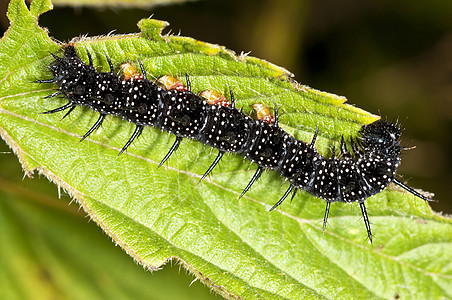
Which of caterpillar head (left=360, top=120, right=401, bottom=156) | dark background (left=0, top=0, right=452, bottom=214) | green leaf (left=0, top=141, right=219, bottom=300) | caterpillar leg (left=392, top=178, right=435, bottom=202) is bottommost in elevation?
green leaf (left=0, top=141, right=219, bottom=300)

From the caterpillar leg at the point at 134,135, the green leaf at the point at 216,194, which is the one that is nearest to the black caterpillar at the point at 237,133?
the caterpillar leg at the point at 134,135

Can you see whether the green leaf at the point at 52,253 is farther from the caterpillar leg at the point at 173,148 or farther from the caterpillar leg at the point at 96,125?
the caterpillar leg at the point at 173,148

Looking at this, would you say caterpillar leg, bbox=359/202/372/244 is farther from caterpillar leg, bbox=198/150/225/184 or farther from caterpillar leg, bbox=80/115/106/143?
caterpillar leg, bbox=80/115/106/143

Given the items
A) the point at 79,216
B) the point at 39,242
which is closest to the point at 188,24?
the point at 79,216

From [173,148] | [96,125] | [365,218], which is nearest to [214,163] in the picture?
[173,148]

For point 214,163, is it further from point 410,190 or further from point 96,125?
point 410,190

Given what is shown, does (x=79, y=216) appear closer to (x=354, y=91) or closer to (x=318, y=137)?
(x=318, y=137)

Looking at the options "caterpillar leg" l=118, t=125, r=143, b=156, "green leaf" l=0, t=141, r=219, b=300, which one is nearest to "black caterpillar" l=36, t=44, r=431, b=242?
"caterpillar leg" l=118, t=125, r=143, b=156
